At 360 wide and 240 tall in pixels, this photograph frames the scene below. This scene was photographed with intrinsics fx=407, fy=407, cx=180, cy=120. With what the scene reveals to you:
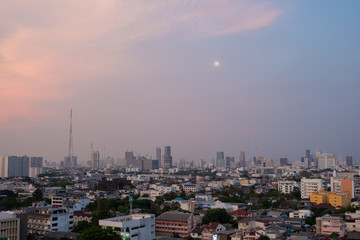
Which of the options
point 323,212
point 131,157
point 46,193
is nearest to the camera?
point 323,212

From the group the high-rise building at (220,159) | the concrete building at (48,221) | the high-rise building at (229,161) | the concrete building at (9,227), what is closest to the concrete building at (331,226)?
the concrete building at (48,221)

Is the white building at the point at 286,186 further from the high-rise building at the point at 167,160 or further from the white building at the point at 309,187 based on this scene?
the high-rise building at the point at 167,160

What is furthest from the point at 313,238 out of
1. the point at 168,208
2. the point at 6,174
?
the point at 6,174

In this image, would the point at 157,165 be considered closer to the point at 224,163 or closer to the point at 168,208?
the point at 224,163

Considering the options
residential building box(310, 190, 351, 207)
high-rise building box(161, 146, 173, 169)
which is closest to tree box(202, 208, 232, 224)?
residential building box(310, 190, 351, 207)

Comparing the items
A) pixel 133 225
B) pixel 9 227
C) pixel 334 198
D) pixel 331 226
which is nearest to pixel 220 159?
pixel 334 198
